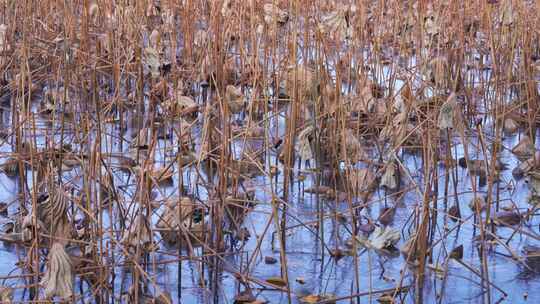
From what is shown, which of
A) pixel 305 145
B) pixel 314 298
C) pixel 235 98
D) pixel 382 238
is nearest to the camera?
pixel 314 298

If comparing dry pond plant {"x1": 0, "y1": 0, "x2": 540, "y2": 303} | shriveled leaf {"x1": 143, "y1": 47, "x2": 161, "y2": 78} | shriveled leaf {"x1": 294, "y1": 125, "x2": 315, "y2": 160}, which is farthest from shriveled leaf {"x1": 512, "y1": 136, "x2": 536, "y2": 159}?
shriveled leaf {"x1": 143, "y1": 47, "x2": 161, "y2": 78}

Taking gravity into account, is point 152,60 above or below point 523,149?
above

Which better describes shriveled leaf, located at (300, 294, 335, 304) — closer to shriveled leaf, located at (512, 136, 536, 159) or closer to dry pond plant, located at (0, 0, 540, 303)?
dry pond plant, located at (0, 0, 540, 303)

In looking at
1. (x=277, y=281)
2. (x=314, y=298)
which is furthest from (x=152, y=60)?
(x=314, y=298)

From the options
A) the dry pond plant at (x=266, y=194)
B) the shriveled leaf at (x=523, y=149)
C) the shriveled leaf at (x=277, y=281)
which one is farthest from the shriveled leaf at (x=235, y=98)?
the shriveled leaf at (x=277, y=281)

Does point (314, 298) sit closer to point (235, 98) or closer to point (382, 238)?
point (382, 238)

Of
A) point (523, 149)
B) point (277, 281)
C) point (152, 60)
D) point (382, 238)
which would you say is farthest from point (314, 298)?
point (523, 149)

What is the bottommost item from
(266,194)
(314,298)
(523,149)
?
(314,298)

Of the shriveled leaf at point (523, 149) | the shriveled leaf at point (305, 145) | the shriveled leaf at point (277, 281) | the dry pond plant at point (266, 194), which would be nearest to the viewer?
the dry pond plant at point (266, 194)

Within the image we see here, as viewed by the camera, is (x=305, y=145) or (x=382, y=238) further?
(x=305, y=145)

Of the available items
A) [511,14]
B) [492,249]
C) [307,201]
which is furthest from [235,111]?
[492,249]

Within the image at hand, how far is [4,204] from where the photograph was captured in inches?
111

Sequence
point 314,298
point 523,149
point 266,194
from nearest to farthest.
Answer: point 314,298 < point 266,194 < point 523,149

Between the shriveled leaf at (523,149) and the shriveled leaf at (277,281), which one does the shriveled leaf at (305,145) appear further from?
the shriveled leaf at (523,149)
